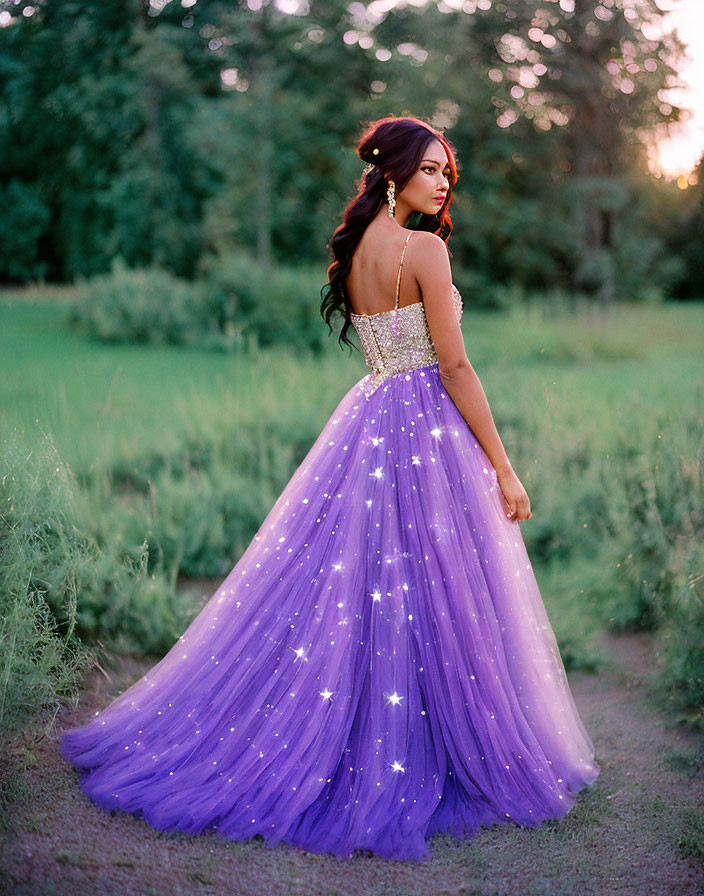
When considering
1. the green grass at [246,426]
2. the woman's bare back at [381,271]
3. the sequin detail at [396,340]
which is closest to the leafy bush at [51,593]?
the green grass at [246,426]

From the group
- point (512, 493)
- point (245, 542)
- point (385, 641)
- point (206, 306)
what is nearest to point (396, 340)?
point (512, 493)

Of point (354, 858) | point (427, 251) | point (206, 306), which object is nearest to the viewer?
point (354, 858)

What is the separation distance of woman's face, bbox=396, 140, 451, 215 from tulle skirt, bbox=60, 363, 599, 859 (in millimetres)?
527

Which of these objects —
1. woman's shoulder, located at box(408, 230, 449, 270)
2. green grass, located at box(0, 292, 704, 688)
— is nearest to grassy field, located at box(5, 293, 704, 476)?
green grass, located at box(0, 292, 704, 688)

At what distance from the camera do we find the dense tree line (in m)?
7.11

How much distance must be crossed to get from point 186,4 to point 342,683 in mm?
8995

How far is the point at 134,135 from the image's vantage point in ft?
33.5

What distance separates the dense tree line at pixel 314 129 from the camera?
7.11 m

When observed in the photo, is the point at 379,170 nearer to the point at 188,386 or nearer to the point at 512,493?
the point at 512,493

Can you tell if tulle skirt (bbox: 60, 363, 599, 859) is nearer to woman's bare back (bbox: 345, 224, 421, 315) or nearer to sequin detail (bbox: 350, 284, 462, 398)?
sequin detail (bbox: 350, 284, 462, 398)

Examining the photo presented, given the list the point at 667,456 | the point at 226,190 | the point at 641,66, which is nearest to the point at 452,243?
the point at 641,66

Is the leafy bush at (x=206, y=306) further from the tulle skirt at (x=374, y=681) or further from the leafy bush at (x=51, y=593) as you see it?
the tulle skirt at (x=374, y=681)

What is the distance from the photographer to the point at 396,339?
8.25 ft

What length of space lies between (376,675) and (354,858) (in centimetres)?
50
